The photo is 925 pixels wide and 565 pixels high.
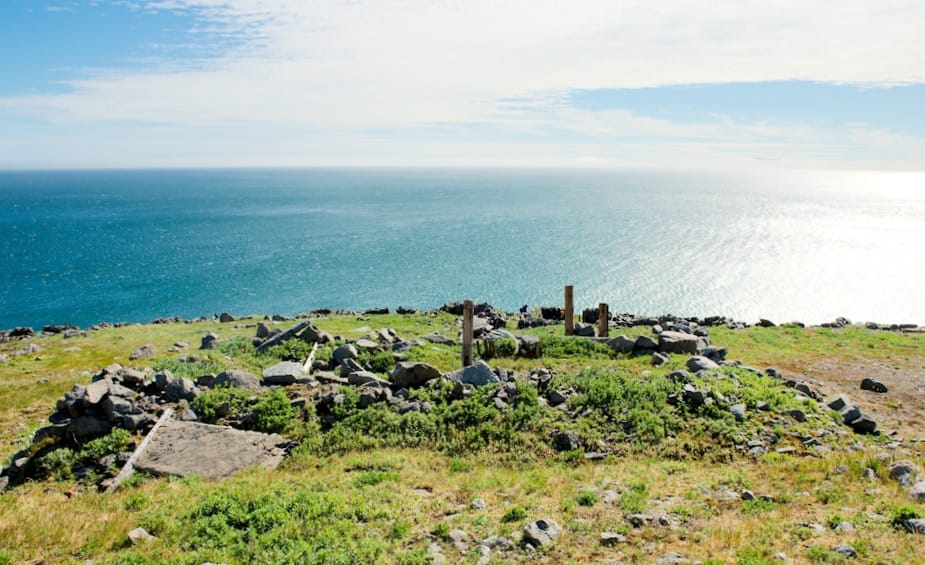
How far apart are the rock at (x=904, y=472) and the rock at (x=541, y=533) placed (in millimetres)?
8620

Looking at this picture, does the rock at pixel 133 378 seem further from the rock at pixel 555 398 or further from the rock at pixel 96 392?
the rock at pixel 555 398

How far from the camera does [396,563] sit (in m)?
11.2

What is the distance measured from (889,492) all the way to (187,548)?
50.8 ft

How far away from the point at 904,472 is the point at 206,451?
61.4 feet

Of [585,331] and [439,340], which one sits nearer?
[439,340]

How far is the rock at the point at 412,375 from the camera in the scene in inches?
850

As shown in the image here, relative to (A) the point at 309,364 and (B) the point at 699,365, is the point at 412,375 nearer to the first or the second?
(A) the point at 309,364

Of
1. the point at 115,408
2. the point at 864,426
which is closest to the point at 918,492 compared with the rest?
the point at 864,426

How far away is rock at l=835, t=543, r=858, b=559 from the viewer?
10625 mm

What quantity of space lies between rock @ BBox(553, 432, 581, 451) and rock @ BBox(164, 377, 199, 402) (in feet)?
41.3

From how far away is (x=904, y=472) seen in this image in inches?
557

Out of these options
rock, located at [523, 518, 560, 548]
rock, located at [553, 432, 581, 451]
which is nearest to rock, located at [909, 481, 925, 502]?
rock, located at [553, 432, 581, 451]

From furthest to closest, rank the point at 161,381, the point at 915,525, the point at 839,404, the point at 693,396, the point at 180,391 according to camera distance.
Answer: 1. the point at 161,381
2. the point at 180,391
3. the point at 839,404
4. the point at 693,396
5. the point at 915,525

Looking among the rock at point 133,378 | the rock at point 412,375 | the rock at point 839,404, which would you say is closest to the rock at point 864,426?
the rock at point 839,404
